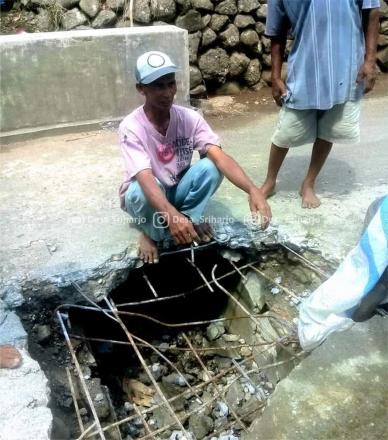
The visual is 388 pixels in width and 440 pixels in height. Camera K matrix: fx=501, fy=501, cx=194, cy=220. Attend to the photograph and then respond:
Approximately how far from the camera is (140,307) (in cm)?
365

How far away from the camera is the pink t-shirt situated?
2641 mm

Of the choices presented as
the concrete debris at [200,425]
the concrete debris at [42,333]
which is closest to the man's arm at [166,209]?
the concrete debris at [42,333]

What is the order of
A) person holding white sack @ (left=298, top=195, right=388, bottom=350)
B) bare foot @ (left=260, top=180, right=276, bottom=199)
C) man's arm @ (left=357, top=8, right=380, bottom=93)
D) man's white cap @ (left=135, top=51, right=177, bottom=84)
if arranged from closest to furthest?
person holding white sack @ (left=298, top=195, right=388, bottom=350) → man's white cap @ (left=135, top=51, right=177, bottom=84) → man's arm @ (left=357, top=8, right=380, bottom=93) → bare foot @ (left=260, top=180, right=276, bottom=199)

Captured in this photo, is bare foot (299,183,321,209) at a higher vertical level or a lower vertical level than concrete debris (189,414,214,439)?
higher

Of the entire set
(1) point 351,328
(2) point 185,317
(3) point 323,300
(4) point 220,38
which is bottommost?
(2) point 185,317

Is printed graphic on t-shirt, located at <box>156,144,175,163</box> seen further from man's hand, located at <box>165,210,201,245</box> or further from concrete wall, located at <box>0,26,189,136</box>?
concrete wall, located at <box>0,26,189,136</box>

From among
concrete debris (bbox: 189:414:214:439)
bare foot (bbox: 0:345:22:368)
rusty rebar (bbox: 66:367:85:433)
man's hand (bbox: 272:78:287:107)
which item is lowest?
concrete debris (bbox: 189:414:214:439)

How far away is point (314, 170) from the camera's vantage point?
Result: 11.5ft

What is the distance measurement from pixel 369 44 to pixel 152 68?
1.46 meters

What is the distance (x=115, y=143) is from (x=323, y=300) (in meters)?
2.82

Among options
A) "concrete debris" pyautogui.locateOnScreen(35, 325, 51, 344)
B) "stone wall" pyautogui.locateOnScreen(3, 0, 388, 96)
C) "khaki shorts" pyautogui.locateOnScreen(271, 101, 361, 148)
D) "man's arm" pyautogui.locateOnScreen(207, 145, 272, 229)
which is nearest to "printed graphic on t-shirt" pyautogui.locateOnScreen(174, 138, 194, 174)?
"man's arm" pyautogui.locateOnScreen(207, 145, 272, 229)

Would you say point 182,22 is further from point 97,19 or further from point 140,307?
point 140,307

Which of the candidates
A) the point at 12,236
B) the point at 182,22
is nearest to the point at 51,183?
the point at 12,236

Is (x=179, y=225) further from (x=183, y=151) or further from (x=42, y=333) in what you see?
(x=42, y=333)
